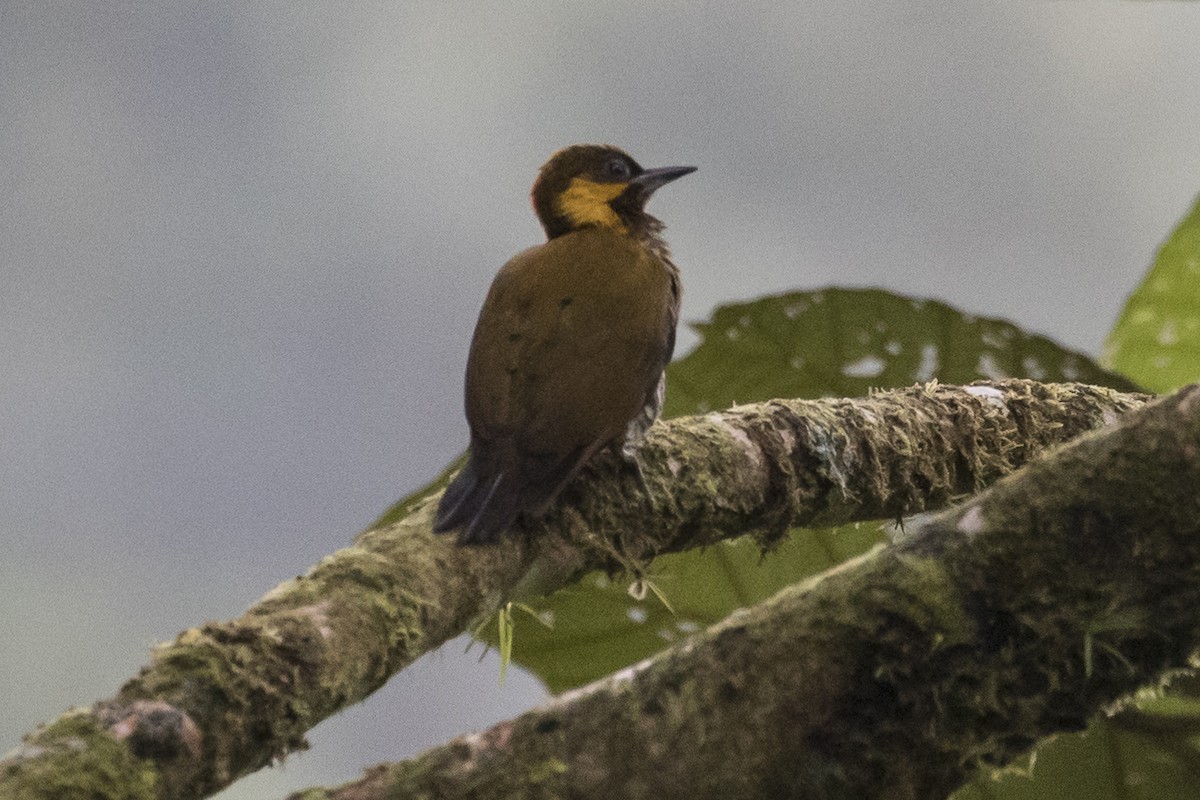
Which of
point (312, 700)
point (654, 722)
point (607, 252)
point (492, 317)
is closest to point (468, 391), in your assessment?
point (492, 317)

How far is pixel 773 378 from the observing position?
2867 millimetres

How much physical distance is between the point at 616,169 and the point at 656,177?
9 cm

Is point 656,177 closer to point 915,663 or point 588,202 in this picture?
point 588,202

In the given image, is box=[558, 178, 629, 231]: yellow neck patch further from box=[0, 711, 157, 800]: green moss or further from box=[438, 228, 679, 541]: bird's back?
box=[0, 711, 157, 800]: green moss

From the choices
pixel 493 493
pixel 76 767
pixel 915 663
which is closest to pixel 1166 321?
pixel 493 493

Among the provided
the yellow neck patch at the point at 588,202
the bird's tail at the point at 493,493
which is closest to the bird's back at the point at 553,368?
the bird's tail at the point at 493,493

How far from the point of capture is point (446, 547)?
1860 mm

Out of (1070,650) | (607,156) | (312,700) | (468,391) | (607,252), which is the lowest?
(1070,650)

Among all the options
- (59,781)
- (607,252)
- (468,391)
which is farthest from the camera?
(607,252)

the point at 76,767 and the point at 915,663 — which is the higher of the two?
the point at 76,767

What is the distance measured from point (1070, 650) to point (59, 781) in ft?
3.27

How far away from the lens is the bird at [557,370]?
1999 millimetres

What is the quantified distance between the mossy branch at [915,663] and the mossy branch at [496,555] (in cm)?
8

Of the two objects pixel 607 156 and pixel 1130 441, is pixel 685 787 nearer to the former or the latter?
pixel 1130 441
